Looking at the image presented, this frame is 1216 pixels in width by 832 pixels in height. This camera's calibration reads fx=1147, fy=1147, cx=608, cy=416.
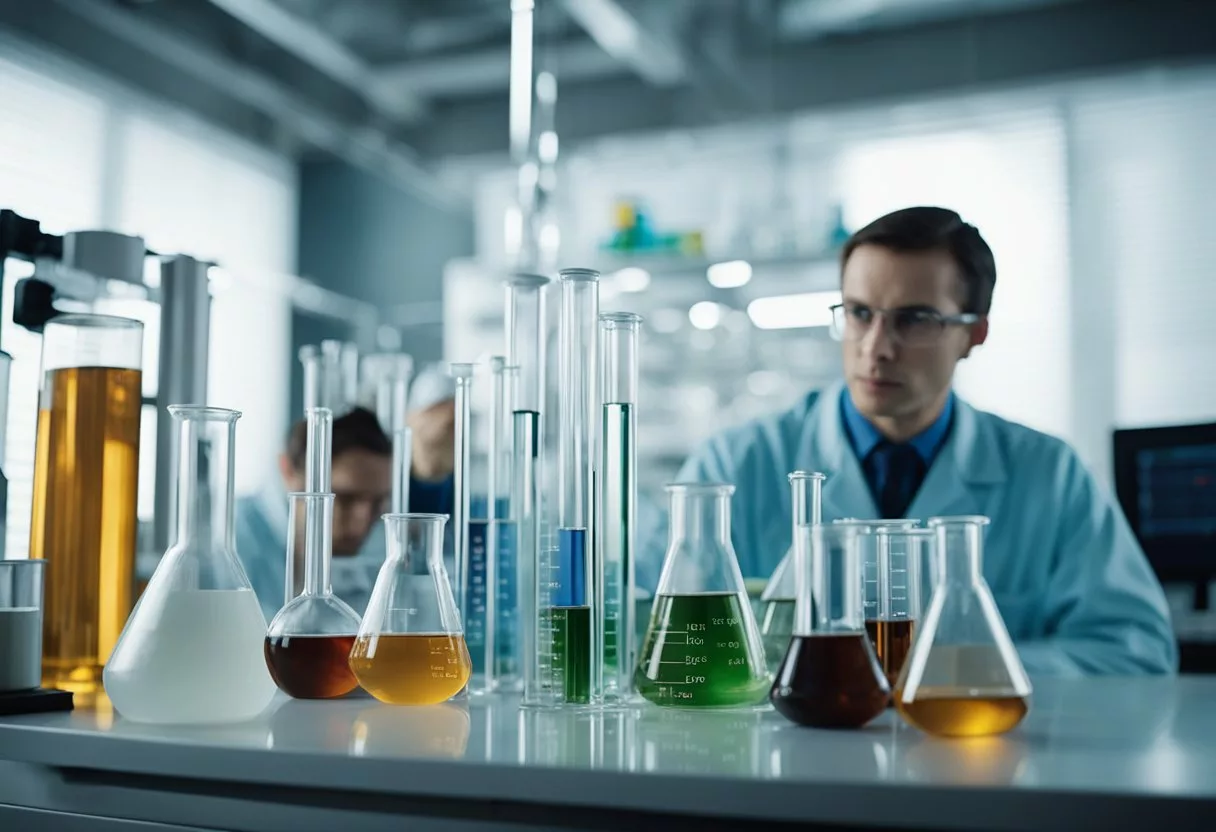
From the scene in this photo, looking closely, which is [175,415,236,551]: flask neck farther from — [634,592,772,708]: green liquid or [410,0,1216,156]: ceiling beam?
[410,0,1216,156]: ceiling beam

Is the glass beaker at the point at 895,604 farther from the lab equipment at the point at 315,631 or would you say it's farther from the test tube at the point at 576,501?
the lab equipment at the point at 315,631

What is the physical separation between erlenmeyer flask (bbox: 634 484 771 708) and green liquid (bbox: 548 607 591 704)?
5 centimetres

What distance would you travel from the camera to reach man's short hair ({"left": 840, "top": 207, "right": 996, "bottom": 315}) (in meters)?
1.57

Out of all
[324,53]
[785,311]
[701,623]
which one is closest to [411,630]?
[701,623]

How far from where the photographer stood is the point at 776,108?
3.89 metres

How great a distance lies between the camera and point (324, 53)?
4.13 m

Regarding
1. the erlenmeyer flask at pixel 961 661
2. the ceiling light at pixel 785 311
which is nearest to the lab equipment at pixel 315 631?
the erlenmeyer flask at pixel 961 661

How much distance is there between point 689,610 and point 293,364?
11.2 ft

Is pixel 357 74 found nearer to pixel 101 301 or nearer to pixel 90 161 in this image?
pixel 90 161

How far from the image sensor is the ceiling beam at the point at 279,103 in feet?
12.0

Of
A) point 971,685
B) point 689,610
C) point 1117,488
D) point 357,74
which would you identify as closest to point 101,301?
point 689,610

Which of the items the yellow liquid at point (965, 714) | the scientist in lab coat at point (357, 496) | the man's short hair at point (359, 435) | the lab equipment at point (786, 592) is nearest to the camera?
the yellow liquid at point (965, 714)

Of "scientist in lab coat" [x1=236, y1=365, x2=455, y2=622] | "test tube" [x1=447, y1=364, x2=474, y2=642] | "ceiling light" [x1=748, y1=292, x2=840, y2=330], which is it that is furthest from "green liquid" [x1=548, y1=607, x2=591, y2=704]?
"ceiling light" [x1=748, y1=292, x2=840, y2=330]

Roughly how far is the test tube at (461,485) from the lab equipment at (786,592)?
314mm
